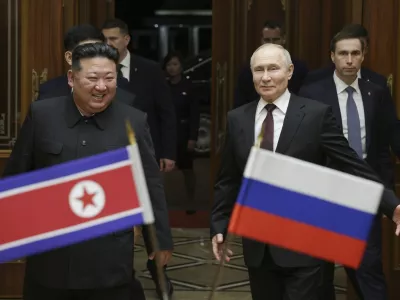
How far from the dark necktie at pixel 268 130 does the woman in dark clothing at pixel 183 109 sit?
5093 mm

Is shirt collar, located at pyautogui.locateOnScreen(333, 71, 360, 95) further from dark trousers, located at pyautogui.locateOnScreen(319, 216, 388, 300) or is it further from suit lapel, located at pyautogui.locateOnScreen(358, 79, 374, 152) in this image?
dark trousers, located at pyautogui.locateOnScreen(319, 216, 388, 300)

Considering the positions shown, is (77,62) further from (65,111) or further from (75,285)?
(75,285)

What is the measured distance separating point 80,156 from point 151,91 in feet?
9.23

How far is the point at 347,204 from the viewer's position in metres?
3.25

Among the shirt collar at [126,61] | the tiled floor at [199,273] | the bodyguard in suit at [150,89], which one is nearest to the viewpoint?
the bodyguard in suit at [150,89]

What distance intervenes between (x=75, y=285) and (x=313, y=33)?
4443 millimetres

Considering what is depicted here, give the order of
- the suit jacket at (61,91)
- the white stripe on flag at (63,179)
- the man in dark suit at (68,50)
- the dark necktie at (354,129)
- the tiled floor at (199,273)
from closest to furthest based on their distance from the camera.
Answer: the white stripe on flag at (63,179)
the suit jacket at (61,91)
the man in dark suit at (68,50)
the dark necktie at (354,129)
the tiled floor at (199,273)

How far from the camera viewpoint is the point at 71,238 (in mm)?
3295

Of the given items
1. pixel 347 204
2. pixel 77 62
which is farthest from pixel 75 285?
pixel 347 204

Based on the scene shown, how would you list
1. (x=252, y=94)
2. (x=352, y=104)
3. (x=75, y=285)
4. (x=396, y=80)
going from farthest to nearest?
(x=252, y=94)
(x=396, y=80)
(x=352, y=104)
(x=75, y=285)

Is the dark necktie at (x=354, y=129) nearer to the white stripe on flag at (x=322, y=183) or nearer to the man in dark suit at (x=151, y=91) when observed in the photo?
the man in dark suit at (x=151, y=91)

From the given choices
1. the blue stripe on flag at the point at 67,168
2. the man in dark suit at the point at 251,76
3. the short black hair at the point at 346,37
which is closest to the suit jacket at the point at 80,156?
the blue stripe on flag at the point at 67,168

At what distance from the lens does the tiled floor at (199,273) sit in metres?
6.64

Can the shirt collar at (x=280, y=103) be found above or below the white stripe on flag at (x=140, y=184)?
above
